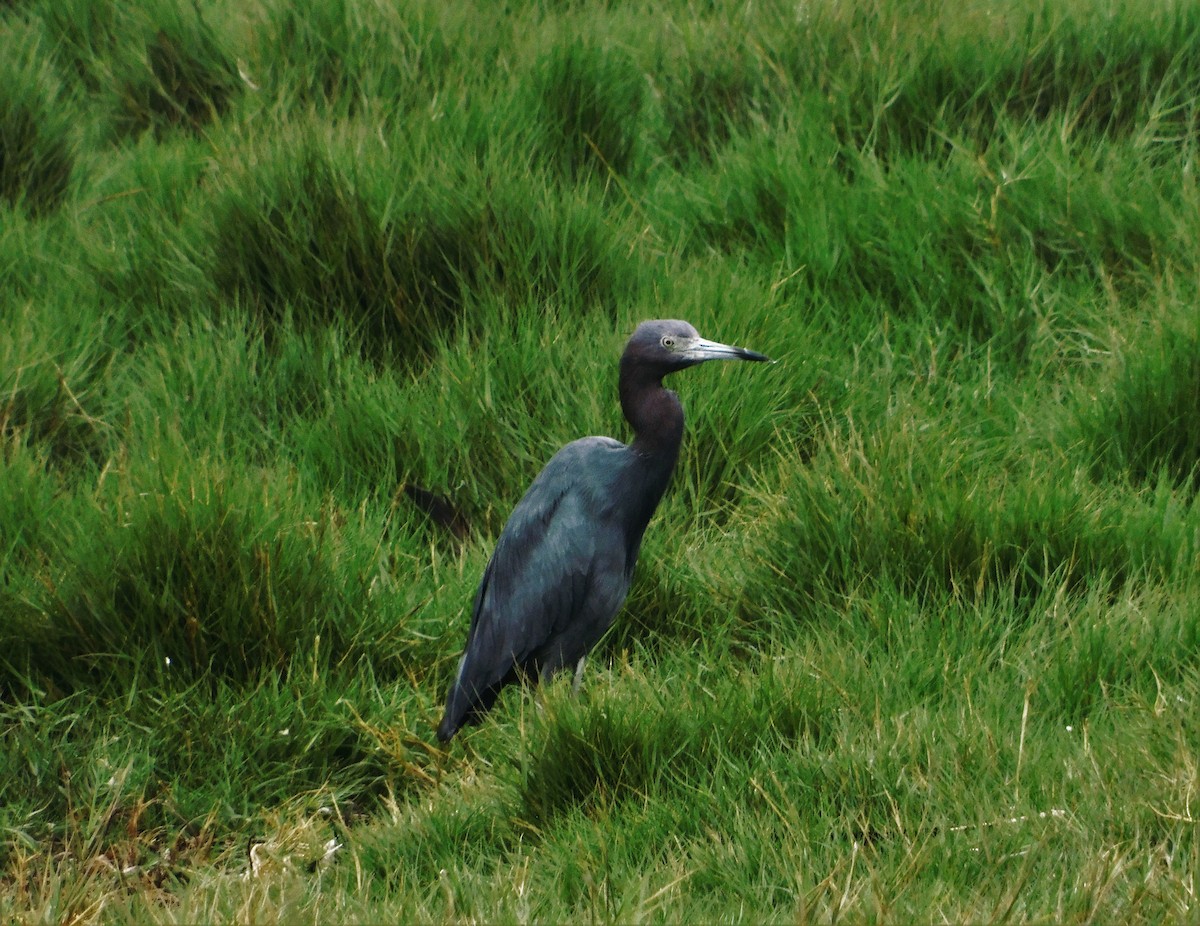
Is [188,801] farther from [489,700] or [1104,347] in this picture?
[1104,347]

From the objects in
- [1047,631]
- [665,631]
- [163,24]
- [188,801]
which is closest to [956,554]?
[1047,631]

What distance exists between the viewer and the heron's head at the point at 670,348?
3574 millimetres

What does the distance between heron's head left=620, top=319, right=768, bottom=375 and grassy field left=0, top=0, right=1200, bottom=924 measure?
1.18ft

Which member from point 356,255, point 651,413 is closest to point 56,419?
point 356,255

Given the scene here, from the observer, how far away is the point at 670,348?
11.8ft

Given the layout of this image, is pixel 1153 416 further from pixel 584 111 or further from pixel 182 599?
pixel 182 599

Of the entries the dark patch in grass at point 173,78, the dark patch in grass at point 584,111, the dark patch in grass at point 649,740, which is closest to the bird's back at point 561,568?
the dark patch in grass at point 649,740

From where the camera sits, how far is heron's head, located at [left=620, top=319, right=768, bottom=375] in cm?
357

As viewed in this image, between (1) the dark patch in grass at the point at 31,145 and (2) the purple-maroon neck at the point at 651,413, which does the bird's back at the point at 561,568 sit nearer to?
(2) the purple-maroon neck at the point at 651,413

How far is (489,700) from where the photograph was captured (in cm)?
355

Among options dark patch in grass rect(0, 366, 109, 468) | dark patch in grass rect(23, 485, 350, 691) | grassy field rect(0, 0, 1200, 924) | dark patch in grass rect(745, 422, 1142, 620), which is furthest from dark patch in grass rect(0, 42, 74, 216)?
dark patch in grass rect(745, 422, 1142, 620)

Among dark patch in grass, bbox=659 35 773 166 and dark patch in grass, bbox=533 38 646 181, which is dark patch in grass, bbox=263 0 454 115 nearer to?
dark patch in grass, bbox=533 38 646 181

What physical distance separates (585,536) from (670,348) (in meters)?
0.48

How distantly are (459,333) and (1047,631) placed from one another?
1919mm
